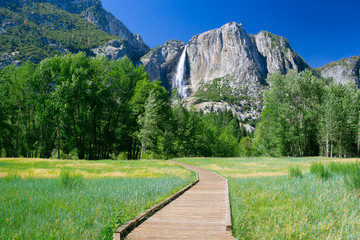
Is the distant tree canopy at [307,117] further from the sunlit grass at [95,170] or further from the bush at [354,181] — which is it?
the bush at [354,181]

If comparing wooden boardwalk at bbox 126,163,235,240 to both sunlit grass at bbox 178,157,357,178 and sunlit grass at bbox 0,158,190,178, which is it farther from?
sunlit grass at bbox 178,157,357,178

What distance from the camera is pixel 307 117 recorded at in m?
46.2

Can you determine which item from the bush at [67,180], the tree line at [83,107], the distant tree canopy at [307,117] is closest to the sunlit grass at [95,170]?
the bush at [67,180]

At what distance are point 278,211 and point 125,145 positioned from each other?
39.7 meters

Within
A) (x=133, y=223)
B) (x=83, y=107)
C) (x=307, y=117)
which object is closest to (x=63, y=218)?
(x=133, y=223)

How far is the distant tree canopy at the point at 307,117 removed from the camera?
44.0 metres

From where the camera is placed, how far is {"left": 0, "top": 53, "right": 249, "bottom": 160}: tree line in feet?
118

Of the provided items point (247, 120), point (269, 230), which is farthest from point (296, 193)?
point (247, 120)

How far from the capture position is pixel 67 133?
41594 millimetres

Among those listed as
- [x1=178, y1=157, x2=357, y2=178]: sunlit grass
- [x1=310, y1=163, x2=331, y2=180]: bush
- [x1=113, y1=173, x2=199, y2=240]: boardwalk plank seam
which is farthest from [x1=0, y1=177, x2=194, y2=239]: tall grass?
[x1=178, y1=157, x2=357, y2=178]: sunlit grass

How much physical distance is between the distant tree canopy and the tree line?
23114mm

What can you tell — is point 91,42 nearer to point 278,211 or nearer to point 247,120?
point 247,120

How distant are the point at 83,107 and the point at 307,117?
153ft

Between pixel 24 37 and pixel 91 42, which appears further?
pixel 91 42
